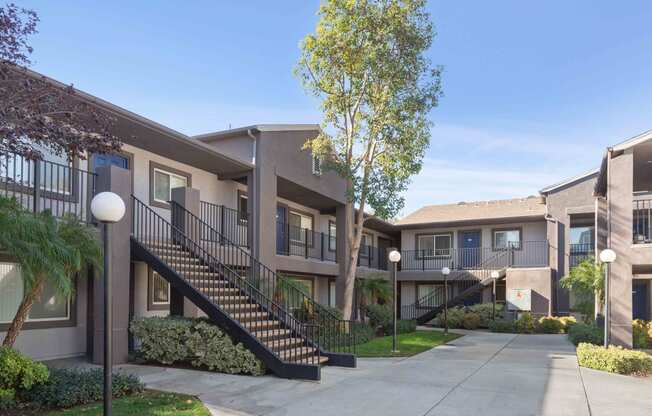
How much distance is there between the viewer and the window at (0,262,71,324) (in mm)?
10695

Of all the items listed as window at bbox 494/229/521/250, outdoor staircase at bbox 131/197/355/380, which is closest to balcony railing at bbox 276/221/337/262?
outdoor staircase at bbox 131/197/355/380

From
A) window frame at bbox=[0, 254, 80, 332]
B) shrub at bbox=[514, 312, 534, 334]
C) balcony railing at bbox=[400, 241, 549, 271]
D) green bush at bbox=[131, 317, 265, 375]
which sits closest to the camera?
green bush at bbox=[131, 317, 265, 375]

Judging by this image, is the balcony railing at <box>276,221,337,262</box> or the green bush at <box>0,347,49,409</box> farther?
the balcony railing at <box>276,221,337,262</box>

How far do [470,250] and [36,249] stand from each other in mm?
23871

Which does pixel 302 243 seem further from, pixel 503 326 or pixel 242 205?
pixel 503 326

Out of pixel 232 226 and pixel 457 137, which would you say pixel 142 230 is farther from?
pixel 457 137

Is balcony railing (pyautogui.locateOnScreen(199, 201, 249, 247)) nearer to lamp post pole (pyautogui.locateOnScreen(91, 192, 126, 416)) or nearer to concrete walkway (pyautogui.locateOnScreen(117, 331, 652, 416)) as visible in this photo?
concrete walkway (pyautogui.locateOnScreen(117, 331, 652, 416))

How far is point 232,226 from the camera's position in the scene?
1644 cm

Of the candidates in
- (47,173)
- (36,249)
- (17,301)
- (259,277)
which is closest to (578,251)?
(259,277)

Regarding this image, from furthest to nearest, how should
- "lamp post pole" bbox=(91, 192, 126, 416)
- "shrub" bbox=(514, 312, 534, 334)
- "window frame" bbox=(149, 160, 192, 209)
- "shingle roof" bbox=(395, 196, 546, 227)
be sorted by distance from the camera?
"shingle roof" bbox=(395, 196, 546, 227)
"shrub" bbox=(514, 312, 534, 334)
"window frame" bbox=(149, 160, 192, 209)
"lamp post pole" bbox=(91, 192, 126, 416)

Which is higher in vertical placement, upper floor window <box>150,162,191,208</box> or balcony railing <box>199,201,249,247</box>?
upper floor window <box>150,162,191,208</box>

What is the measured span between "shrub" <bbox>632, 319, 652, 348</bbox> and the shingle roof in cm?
1085

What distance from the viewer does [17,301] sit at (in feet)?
36.0

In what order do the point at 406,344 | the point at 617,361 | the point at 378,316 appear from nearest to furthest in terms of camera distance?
the point at 617,361 < the point at 406,344 < the point at 378,316
